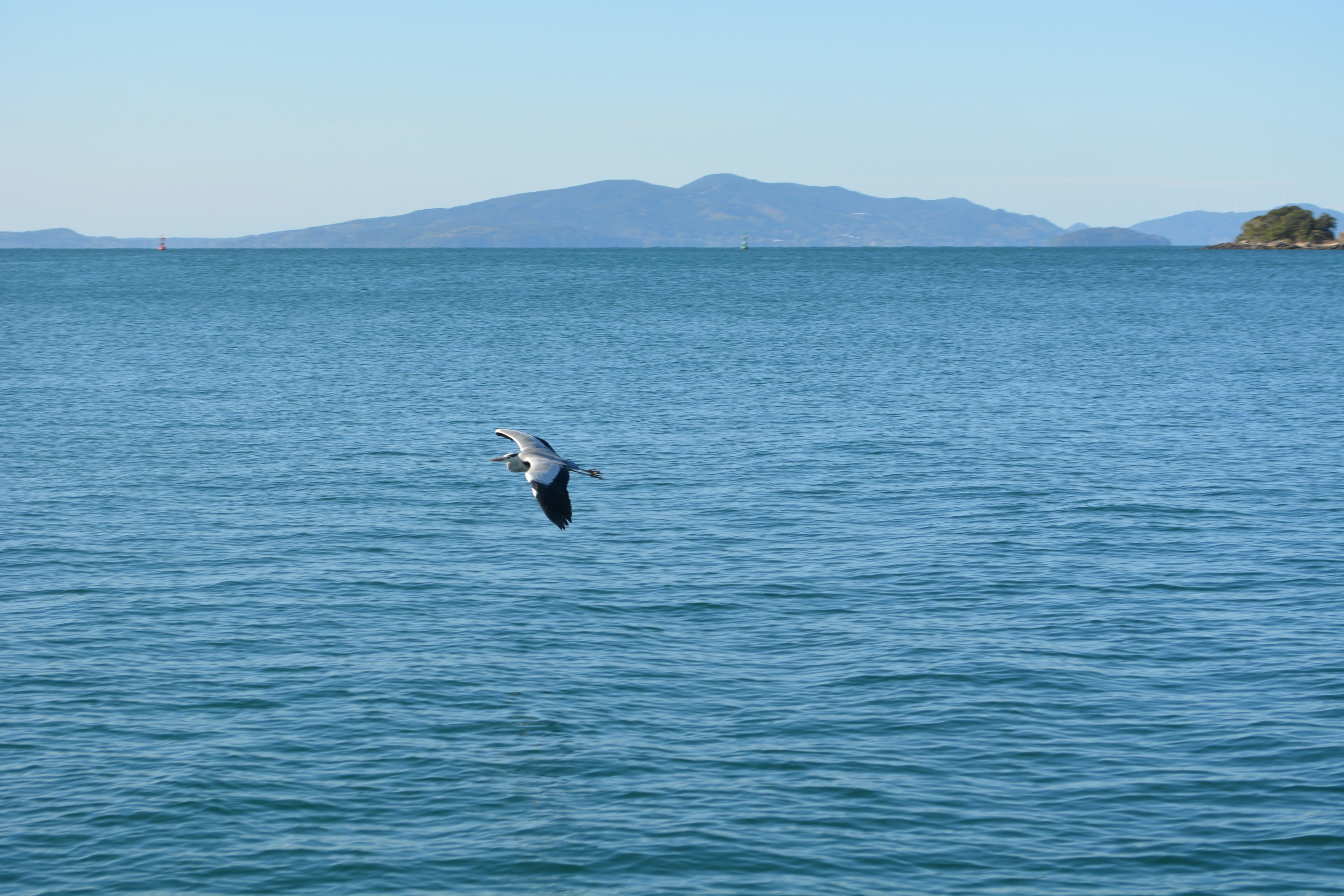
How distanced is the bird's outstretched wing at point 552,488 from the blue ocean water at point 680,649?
343 cm

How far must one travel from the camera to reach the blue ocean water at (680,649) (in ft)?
50.2

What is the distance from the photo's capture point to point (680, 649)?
2161cm

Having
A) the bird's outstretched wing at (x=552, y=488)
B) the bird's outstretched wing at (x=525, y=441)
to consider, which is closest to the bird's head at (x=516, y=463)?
the bird's outstretched wing at (x=552, y=488)

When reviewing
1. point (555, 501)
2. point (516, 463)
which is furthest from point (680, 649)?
point (555, 501)

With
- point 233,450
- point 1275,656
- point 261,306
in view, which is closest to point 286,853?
point 1275,656

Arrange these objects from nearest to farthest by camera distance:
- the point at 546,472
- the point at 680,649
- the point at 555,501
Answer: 1. the point at 555,501
2. the point at 546,472
3. the point at 680,649

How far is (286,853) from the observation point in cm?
1516

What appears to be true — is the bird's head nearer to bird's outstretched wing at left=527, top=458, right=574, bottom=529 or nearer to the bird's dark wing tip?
bird's outstretched wing at left=527, top=458, right=574, bottom=529

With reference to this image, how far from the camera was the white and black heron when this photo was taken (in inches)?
666

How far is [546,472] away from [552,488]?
1.30 m

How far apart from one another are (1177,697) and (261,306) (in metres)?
112

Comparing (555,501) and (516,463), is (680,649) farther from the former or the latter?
(555,501)

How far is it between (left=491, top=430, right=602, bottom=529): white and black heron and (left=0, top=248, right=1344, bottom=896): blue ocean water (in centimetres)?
332

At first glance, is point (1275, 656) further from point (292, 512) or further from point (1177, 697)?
point (292, 512)
